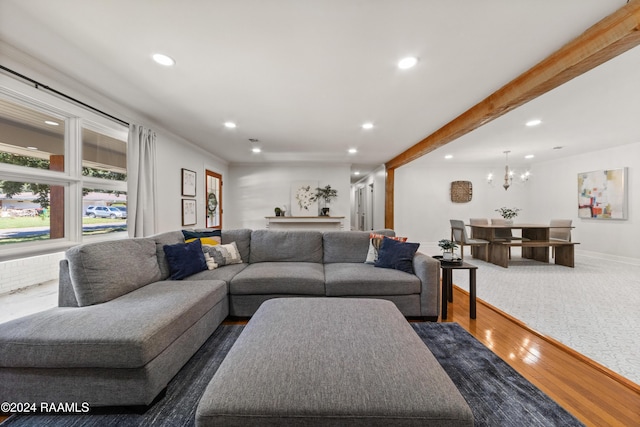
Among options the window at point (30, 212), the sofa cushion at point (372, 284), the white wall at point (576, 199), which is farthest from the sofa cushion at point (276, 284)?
the white wall at point (576, 199)

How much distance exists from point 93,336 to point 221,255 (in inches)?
60.2

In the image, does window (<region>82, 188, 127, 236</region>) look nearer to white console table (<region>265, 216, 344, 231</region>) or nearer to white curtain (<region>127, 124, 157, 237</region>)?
white curtain (<region>127, 124, 157, 237</region>)

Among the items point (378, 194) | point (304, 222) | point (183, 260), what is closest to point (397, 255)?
point (183, 260)

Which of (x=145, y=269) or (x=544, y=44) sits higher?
(x=544, y=44)

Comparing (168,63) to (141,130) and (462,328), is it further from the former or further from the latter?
(462,328)

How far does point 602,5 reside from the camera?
4.87 feet

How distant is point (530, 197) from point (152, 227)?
9.20 meters

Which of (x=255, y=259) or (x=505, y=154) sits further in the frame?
(x=505, y=154)

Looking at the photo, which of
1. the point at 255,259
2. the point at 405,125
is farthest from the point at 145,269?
the point at 405,125

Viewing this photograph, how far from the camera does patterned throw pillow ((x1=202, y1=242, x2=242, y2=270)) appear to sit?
2715mm

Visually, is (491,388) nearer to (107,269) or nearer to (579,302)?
(579,302)

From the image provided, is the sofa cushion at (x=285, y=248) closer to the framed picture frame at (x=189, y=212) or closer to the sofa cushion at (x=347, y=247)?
the sofa cushion at (x=347, y=247)

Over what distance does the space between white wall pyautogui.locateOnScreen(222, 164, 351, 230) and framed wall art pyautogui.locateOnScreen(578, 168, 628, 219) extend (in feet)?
17.8

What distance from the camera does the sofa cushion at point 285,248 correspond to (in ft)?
9.98
